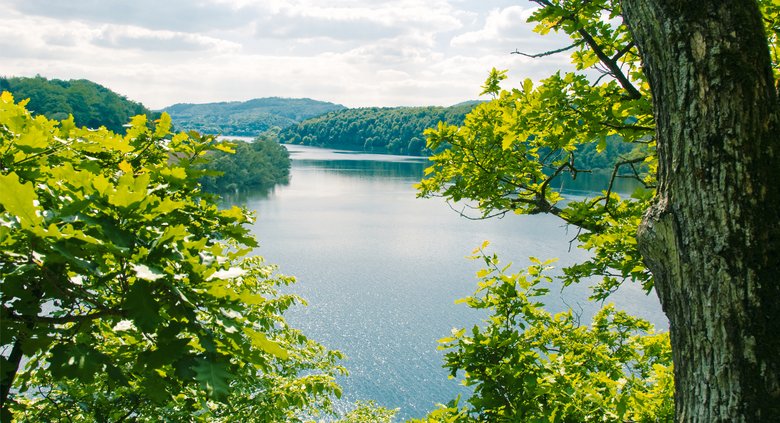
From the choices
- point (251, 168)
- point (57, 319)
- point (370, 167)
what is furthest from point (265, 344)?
point (370, 167)

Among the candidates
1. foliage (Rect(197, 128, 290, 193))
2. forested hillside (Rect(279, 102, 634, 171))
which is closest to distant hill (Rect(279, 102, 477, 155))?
forested hillside (Rect(279, 102, 634, 171))

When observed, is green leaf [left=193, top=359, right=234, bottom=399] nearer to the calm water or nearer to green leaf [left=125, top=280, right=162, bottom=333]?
green leaf [left=125, top=280, right=162, bottom=333]

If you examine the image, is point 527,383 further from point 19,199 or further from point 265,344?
point 19,199

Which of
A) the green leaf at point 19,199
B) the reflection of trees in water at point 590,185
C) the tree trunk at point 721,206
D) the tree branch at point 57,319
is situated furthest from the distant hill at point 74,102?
the tree trunk at point 721,206

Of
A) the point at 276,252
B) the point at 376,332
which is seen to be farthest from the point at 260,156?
the point at 376,332

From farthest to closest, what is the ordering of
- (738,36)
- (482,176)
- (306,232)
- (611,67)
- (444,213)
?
(444,213)
(306,232)
(482,176)
(611,67)
(738,36)

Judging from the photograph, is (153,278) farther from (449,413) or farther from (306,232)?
(306,232)

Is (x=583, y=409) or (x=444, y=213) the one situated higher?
(x=583, y=409)
